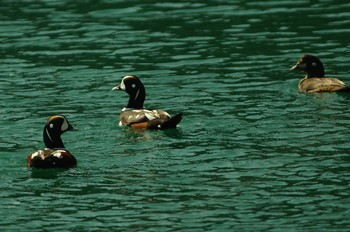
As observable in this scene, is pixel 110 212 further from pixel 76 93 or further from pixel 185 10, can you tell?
pixel 185 10

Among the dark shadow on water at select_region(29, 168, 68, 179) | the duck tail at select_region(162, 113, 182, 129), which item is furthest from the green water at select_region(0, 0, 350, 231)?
the duck tail at select_region(162, 113, 182, 129)

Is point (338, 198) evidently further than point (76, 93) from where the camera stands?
No

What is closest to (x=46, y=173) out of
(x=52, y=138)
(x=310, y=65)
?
(x=52, y=138)

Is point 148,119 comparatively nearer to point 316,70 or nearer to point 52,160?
point 52,160

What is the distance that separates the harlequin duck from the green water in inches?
8.0

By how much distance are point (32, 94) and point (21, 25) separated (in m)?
7.28

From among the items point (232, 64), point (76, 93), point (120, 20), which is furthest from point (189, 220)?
point (120, 20)

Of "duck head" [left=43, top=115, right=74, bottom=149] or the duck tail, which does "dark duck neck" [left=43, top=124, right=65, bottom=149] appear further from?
the duck tail

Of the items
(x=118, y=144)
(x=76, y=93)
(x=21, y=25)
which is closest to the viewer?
(x=118, y=144)

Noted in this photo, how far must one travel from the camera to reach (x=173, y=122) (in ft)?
73.3

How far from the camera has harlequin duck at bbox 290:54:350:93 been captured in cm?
2504

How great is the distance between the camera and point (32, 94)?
26.2 m

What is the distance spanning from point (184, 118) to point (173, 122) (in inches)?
50.5

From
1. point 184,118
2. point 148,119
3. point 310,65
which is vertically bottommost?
point 184,118
